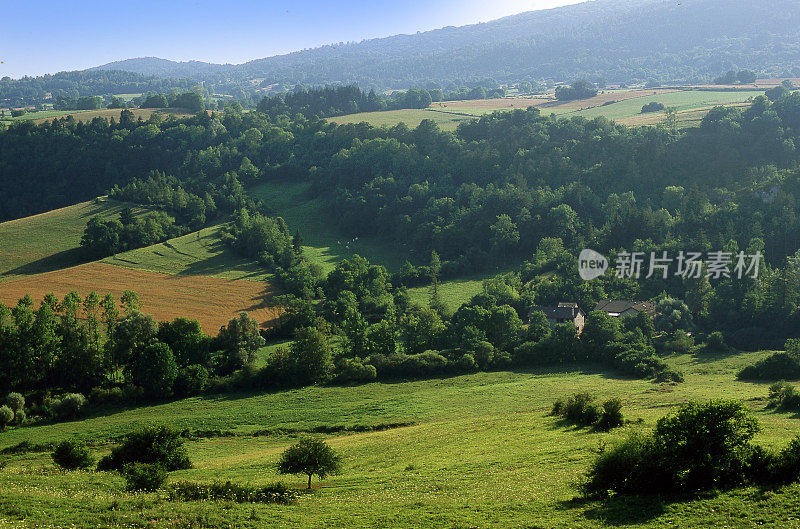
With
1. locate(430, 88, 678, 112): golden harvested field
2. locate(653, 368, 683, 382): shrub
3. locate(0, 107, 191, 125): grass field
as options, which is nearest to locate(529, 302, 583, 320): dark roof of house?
locate(653, 368, 683, 382): shrub

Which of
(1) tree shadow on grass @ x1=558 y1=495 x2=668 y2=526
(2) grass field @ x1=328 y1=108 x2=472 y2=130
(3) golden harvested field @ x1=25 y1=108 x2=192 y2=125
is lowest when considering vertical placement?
(1) tree shadow on grass @ x1=558 y1=495 x2=668 y2=526

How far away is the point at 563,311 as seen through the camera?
72.6 metres

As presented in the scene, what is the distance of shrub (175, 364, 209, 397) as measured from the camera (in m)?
57.4

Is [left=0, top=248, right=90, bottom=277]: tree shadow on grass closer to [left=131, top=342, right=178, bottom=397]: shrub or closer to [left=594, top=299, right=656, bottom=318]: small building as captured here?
[left=131, top=342, right=178, bottom=397]: shrub

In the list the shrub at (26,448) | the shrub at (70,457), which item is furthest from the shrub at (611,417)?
the shrub at (26,448)

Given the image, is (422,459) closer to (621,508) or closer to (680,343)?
(621,508)

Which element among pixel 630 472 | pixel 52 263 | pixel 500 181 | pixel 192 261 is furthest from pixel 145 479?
pixel 500 181

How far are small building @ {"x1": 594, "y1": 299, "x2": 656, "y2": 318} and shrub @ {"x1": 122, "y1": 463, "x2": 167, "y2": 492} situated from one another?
52.1 metres

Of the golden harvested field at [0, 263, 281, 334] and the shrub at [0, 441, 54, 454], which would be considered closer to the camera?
the shrub at [0, 441, 54, 454]

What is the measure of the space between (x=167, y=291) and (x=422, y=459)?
58.0m

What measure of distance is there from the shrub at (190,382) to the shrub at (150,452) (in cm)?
1925

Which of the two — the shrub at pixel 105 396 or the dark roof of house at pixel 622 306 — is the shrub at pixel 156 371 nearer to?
the shrub at pixel 105 396

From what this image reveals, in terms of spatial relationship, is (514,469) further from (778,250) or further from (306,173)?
(306,173)

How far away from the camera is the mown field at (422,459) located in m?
25.3
